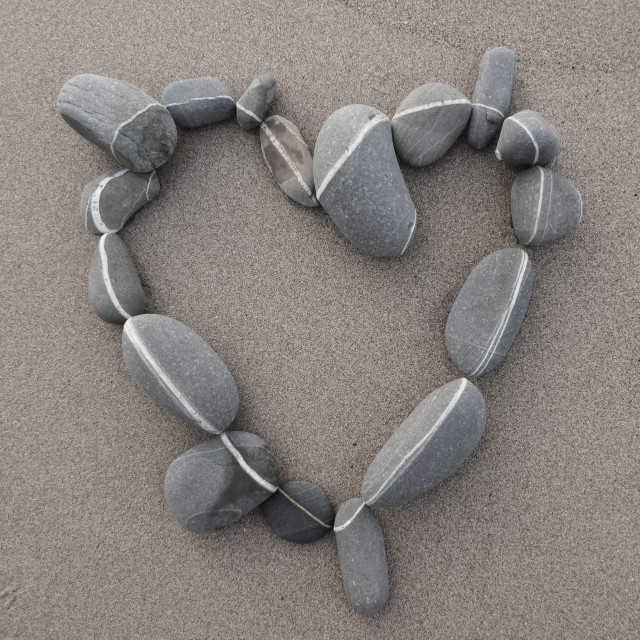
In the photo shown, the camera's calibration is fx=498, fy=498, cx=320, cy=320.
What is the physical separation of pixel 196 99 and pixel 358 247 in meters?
0.36

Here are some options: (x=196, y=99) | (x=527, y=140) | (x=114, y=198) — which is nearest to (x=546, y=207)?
(x=527, y=140)

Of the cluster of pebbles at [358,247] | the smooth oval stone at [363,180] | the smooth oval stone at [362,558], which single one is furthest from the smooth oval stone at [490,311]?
the smooth oval stone at [362,558]

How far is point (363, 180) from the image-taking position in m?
0.75

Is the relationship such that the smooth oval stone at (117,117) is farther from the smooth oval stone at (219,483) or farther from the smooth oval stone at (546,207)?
the smooth oval stone at (546,207)

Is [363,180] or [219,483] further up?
[363,180]

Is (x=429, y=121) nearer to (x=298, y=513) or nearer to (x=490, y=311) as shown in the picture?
(x=490, y=311)

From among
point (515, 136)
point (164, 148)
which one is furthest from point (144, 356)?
point (515, 136)

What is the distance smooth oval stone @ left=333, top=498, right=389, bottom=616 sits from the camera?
763mm

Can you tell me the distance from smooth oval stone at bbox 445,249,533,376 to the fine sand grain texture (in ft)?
0.13

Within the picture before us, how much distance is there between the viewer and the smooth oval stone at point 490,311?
2.55ft

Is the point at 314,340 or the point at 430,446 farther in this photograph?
the point at 314,340

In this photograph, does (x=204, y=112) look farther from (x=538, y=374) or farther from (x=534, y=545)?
(x=534, y=545)

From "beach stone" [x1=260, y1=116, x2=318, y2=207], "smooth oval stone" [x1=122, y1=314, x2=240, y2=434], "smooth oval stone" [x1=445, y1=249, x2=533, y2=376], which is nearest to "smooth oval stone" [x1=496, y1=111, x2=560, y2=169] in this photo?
"smooth oval stone" [x1=445, y1=249, x2=533, y2=376]

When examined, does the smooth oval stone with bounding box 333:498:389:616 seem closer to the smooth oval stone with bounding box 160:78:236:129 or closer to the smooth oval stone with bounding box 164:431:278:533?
the smooth oval stone with bounding box 164:431:278:533
